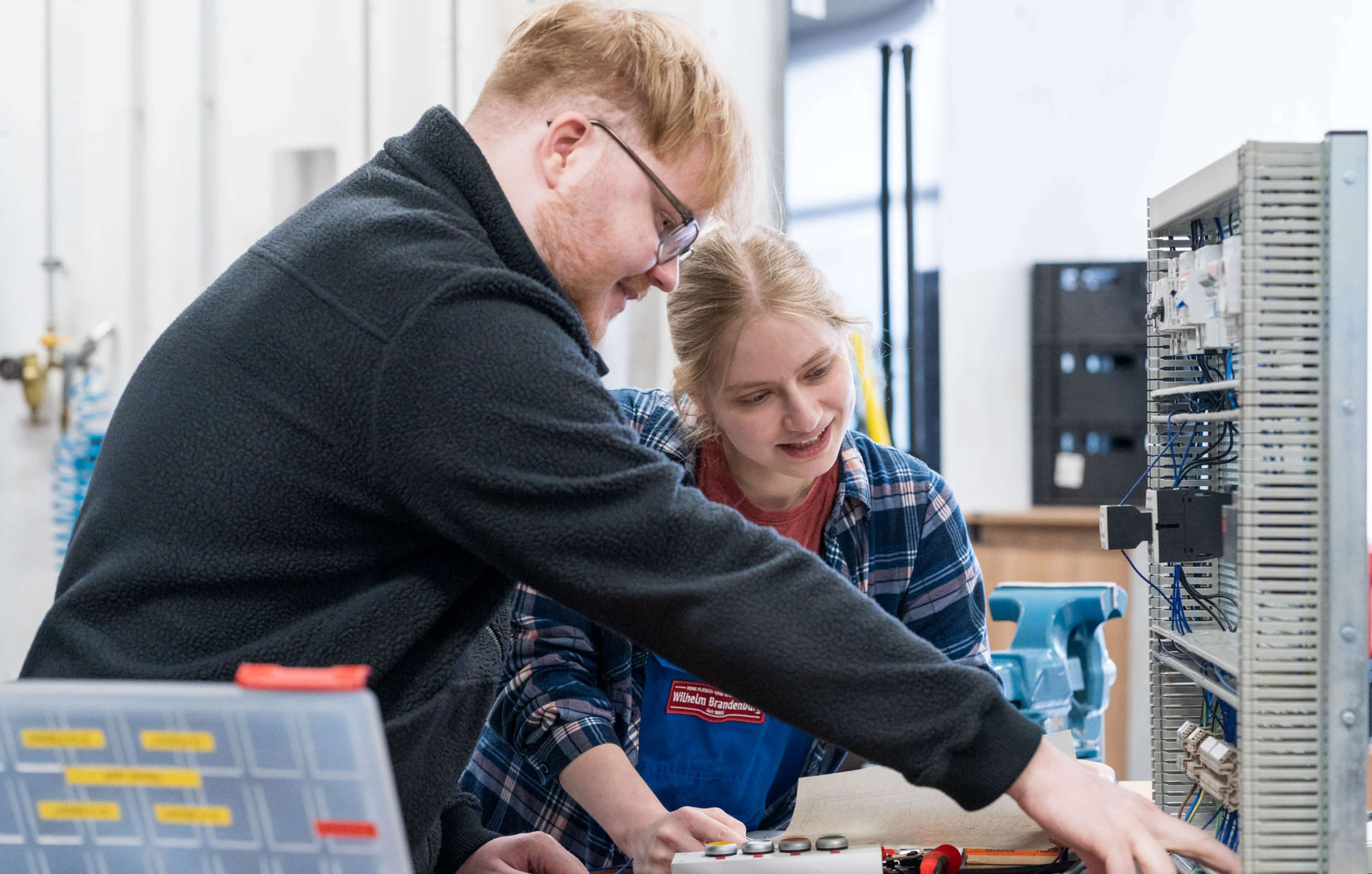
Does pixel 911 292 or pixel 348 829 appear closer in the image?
pixel 348 829

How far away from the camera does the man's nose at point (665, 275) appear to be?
893mm

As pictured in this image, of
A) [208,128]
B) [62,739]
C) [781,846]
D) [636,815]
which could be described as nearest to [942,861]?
[781,846]

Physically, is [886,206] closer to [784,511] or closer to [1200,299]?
[784,511]

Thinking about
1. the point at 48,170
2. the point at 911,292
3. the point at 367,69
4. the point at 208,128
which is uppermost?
the point at 367,69

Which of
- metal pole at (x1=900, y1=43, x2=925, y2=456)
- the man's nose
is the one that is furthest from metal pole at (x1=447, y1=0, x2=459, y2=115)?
the man's nose

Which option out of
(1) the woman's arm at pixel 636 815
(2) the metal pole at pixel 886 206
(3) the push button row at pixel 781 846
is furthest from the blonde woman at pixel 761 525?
(2) the metal pole at pixel 886 206

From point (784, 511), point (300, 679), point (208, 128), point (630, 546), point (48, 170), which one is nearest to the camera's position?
point (300, 679)

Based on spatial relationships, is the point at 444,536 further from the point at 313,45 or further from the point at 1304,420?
the point at 313,45

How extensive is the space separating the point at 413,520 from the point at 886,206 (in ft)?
7.67

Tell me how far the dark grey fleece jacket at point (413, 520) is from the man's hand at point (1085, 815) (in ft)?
0.10

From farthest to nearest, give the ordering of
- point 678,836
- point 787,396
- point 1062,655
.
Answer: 1. point 1062,655
2. point 787,396
3. point 678,836

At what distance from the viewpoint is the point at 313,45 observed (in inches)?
95.5

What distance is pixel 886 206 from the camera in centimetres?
286

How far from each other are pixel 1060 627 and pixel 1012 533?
138 centimetres
